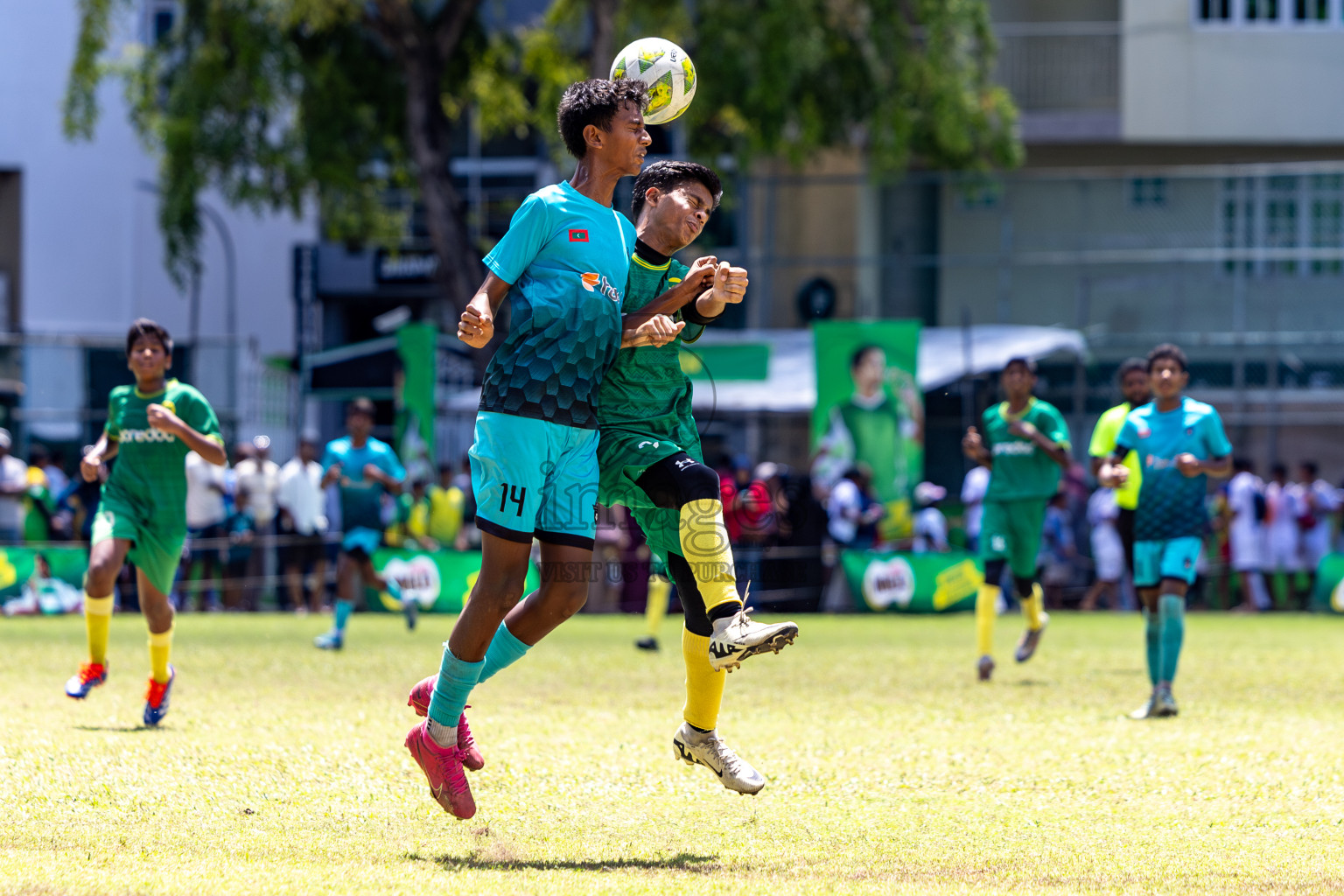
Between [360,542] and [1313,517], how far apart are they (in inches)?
495

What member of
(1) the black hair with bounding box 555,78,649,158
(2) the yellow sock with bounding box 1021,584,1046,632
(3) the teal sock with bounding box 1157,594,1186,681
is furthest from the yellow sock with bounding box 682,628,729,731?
(2) the yellow sock with bounding box 1021,584,1046,632

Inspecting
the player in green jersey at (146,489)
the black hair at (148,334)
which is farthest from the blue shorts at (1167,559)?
the black hair at (148,334)

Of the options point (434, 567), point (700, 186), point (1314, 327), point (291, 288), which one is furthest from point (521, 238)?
point (291, 288)

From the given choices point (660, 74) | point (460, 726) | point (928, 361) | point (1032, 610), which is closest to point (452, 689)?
point (460, 726)

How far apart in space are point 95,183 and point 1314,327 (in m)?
20.4

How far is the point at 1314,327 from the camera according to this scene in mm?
23031

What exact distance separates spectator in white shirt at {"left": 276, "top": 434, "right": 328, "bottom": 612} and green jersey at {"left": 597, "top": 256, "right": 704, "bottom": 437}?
49.0 ft

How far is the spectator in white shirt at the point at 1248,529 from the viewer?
21.0m

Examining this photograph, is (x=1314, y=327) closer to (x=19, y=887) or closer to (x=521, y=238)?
(x=521, y=238)

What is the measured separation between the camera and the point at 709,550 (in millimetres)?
5641

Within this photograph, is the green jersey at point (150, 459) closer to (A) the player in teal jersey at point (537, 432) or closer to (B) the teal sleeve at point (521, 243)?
(A) the player in teal jersey at point (537, 432)

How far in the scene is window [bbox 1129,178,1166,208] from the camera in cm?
2394

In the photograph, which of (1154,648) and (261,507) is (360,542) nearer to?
(261,507)

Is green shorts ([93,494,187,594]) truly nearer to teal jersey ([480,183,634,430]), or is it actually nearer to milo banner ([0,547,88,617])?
teal jersey ([480,183,634,430])
